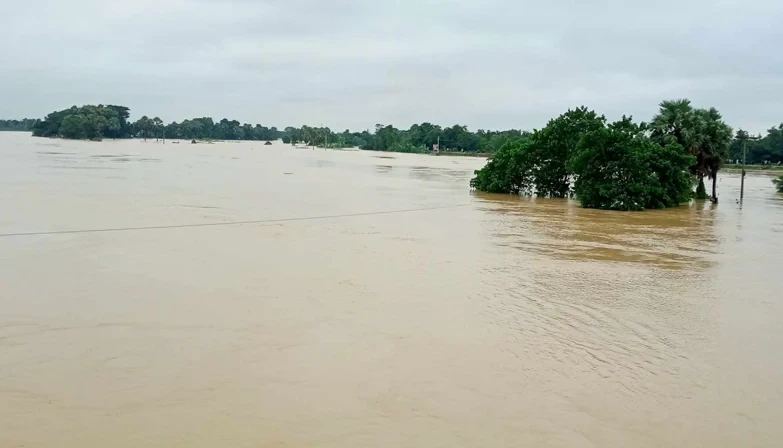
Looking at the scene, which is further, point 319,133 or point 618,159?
point 319,133

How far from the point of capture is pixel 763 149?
74.0 m

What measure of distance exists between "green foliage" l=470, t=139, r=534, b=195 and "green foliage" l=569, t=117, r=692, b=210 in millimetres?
4315

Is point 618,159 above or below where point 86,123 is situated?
below

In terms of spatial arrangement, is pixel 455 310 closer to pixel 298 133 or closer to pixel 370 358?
pixel 370 358

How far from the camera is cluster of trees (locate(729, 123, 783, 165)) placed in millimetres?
72062

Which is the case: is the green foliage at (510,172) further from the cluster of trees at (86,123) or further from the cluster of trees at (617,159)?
the cluster of trees at (86,123)

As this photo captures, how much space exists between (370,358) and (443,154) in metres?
111

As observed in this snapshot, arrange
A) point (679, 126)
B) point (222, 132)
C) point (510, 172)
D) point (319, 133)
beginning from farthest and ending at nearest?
point (222, 132) < point (319, 133) < point (510, 172) < point (679, 126)

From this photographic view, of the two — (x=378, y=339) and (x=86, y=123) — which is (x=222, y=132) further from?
(x=378, y=339)

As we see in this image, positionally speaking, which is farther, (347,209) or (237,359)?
(347,209)

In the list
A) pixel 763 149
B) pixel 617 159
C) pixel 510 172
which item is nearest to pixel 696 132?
pixel 617 159

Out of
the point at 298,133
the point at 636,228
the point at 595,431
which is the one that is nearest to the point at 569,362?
the point at 595,431

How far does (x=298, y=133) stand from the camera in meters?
182

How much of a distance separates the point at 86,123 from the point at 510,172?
96.5m
